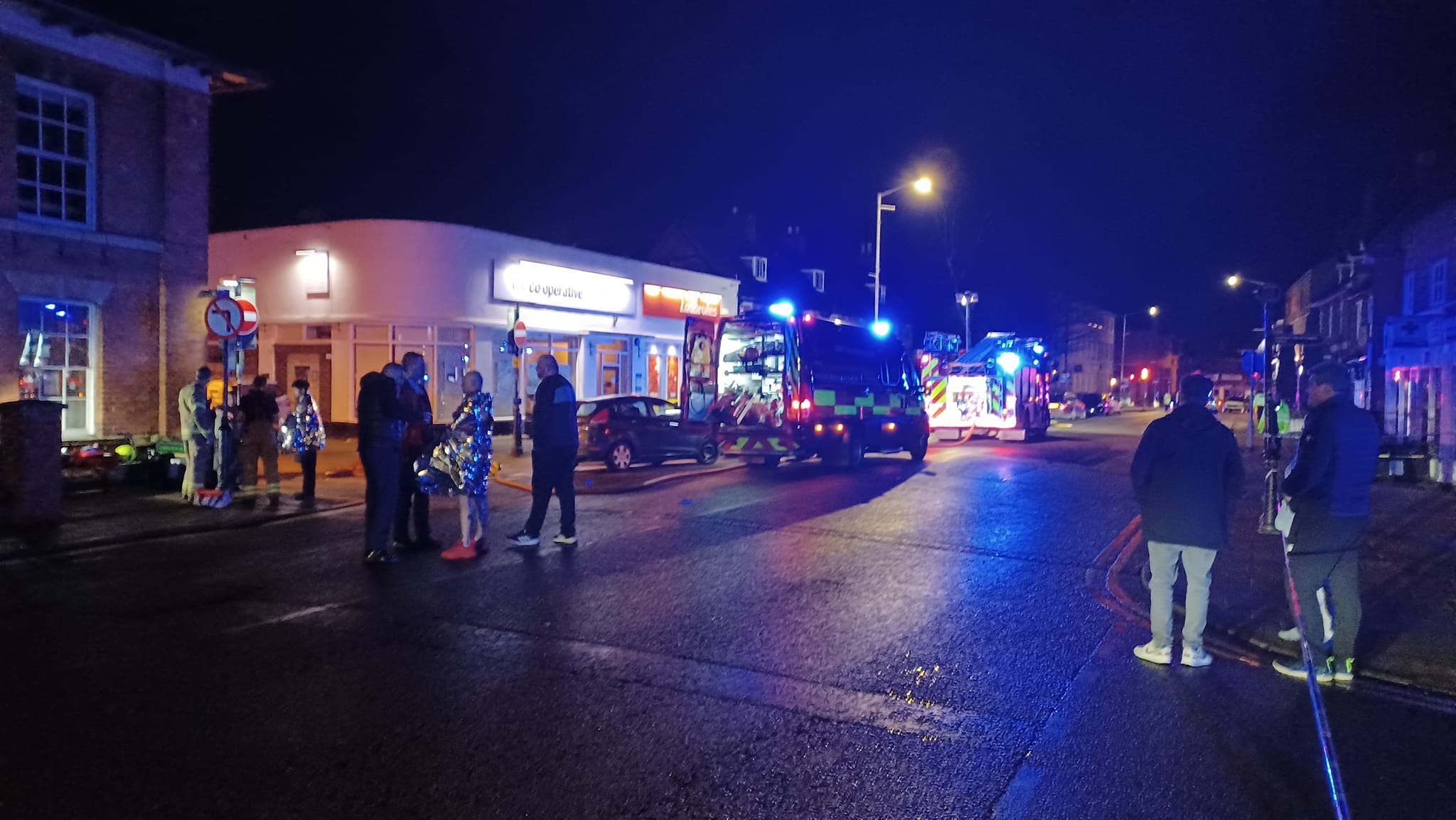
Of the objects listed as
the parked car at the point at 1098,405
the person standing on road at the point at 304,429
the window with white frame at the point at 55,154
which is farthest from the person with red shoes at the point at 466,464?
the parked car at the point at 1098,405

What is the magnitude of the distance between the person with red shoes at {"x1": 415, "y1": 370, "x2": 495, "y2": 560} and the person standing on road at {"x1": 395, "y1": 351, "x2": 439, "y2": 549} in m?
0.20

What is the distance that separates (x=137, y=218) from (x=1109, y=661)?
49.5 feet

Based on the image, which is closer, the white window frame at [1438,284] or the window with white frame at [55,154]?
the window with white frame at [55,154]

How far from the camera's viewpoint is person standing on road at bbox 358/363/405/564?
8.31 metres

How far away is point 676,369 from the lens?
33156mm

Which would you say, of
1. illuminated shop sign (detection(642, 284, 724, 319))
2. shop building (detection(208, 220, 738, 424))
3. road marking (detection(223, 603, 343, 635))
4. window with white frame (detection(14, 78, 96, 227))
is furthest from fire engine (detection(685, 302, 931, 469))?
illuminated shop sign (detection(642, 284, 724, 319))

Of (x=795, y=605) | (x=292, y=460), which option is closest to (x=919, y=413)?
(x=292, y=460)

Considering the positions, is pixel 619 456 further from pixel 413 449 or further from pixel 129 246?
pixel 413 449

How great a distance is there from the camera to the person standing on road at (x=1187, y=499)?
565 cm

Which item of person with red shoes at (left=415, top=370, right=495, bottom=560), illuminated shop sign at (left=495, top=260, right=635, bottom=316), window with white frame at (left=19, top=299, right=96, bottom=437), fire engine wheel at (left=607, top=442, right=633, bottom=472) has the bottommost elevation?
fire engine wheel at (left=607, top=442, right=633, bottom=472)

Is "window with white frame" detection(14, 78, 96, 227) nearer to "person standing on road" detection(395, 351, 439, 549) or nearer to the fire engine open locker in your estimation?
"person standing on road" detection(395, 351, 439, 549)

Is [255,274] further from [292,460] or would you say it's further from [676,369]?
[676,369]

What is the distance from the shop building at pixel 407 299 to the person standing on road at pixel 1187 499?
62.4ft

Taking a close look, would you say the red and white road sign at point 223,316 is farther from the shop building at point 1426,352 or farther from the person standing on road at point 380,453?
the shop building at point 1426,352
